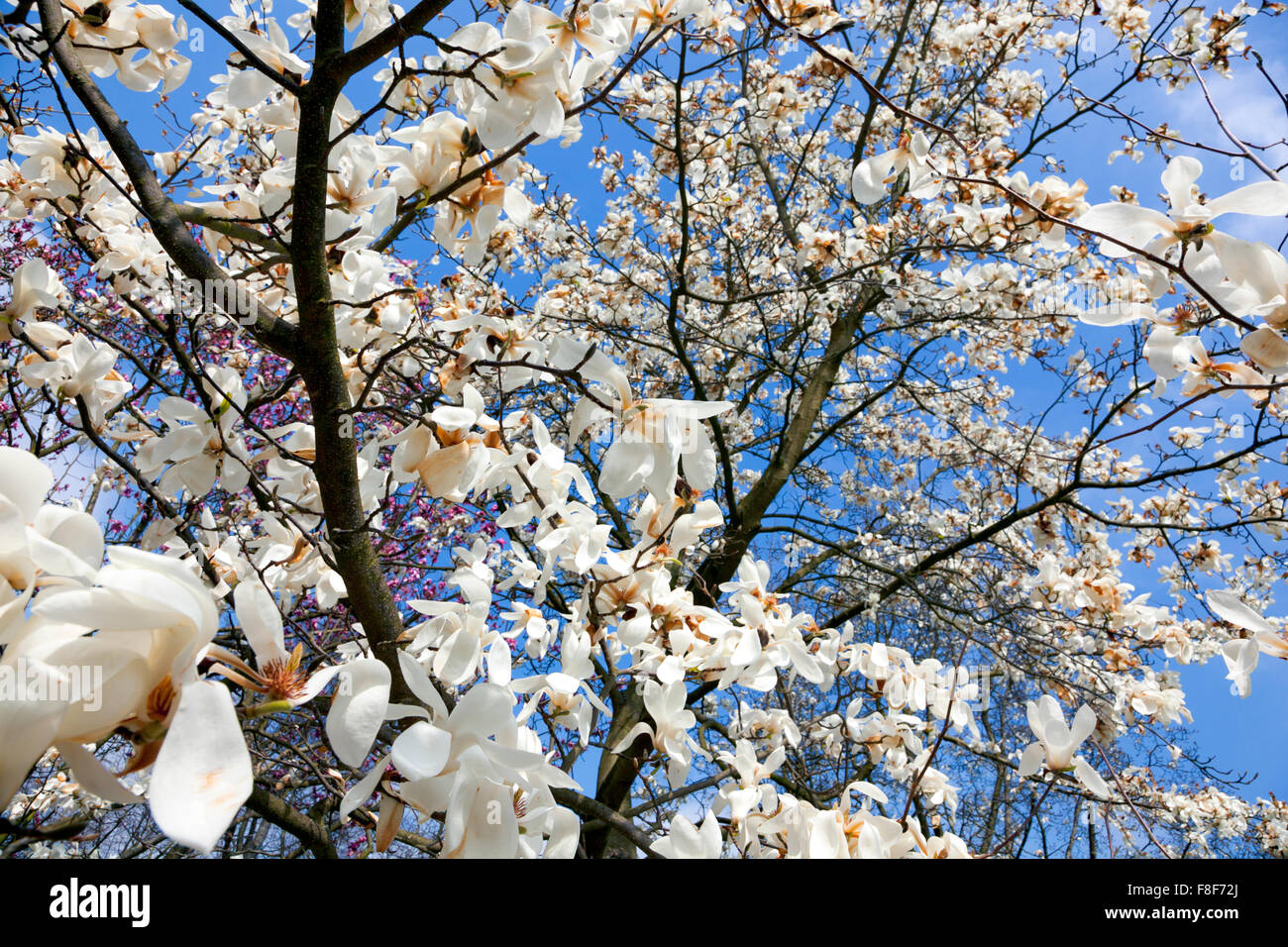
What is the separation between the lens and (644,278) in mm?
4855

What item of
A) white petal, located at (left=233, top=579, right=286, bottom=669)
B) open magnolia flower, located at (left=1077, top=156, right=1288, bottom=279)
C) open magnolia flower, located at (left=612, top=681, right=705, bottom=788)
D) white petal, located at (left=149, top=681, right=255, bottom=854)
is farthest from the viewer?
open magnolia flower, located at (left=612, top=681, right=705, bottom=788)

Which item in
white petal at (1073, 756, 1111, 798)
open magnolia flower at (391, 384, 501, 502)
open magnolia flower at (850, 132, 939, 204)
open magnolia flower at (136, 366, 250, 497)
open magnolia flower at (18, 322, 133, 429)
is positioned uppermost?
open magnolia flower at (850, 132, 939, 204)

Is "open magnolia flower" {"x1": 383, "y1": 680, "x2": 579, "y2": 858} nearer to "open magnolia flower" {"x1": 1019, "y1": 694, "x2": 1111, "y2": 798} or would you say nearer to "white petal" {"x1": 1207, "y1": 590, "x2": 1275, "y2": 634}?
"white petal" {"x1": 1207, "y1": 590, "x2": 1275, "y2": 634}

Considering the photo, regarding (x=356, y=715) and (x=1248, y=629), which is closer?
(x=356, y=715)

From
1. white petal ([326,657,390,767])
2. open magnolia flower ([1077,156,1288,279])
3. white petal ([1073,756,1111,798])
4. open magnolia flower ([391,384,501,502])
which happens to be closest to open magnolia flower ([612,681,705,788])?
open magnolia flower ([391,384,501,502])

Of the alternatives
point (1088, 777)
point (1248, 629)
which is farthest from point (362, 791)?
point (1088, 777)

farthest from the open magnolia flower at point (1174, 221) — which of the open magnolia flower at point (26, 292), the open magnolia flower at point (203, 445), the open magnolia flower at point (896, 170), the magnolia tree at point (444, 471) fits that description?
the open magnolia flower at point (26, 292)

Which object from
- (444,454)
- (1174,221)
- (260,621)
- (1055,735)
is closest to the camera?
(260,621)

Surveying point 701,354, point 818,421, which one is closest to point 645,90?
point 701,354

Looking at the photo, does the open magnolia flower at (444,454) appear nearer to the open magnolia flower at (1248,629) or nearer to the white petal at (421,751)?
the white petal at (421,751)

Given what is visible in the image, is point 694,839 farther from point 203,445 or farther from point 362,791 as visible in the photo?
point 203,445

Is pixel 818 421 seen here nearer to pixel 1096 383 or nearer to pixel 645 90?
pixel 1096 383

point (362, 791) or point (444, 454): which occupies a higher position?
point (444, 454)

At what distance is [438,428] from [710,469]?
1.48ft
